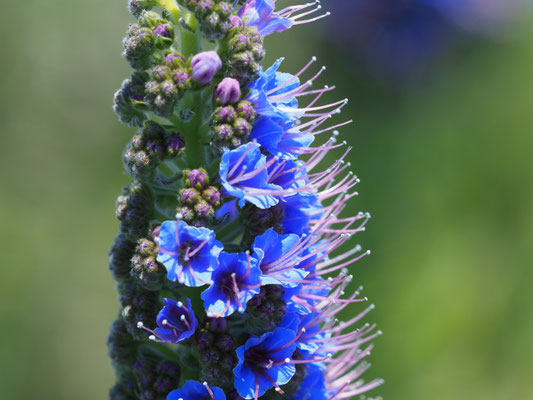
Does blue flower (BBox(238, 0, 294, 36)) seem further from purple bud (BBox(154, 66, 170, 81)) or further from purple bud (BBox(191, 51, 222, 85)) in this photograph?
purple bud (BBox(154, 66, 170, 81))

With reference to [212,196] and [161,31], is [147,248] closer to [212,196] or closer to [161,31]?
[212,196]

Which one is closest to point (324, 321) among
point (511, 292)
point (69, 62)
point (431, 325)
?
point (431, 325)

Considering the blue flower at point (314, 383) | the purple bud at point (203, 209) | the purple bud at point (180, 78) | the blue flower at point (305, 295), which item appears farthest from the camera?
the blue flower at point (314, 383)

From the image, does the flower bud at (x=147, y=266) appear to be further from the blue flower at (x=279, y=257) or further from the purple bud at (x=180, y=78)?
the purple bud at (x=180, y=78)

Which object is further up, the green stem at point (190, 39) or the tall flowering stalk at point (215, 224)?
the green stem at point (190, 39)

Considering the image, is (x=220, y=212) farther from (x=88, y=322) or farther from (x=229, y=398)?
(x=88, y=322)

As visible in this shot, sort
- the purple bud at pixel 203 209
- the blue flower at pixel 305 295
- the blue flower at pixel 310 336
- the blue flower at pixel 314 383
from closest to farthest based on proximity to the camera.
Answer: the purple bud at pixel 203 209 → the blue flower at pixel 305 295 → the blue flower at pixel 310 336 → the blue flower at pixel 314 383

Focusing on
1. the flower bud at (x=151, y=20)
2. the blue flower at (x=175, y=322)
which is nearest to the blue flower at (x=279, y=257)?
the blue flower at (x=175, y=322)
